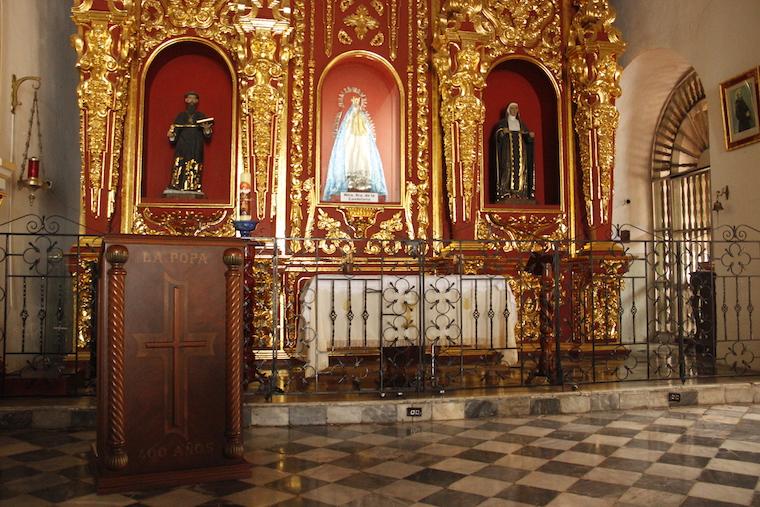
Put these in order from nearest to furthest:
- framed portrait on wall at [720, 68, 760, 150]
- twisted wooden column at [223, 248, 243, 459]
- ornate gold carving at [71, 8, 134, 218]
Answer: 1. twisted wooden column at [223, 248, 243, 459]
2. framed portrait on wall at [720, 68, 760, 150]
3. ornate gold carving at [71, 8, 134, 218]

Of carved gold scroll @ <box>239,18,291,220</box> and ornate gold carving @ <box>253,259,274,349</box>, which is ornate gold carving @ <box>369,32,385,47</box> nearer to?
carved gold scroll @ <box>239,18,291,220</box>

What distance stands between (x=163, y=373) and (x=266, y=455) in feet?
2.83

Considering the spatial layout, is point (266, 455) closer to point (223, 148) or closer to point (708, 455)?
point (708, 455)

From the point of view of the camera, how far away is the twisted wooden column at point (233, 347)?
3.19 metres

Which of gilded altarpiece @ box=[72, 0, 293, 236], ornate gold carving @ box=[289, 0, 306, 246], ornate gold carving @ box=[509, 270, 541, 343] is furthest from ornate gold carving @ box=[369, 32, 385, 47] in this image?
ornate gold carving @ box=[509, 270, 541, 343]

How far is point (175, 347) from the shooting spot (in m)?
3.11

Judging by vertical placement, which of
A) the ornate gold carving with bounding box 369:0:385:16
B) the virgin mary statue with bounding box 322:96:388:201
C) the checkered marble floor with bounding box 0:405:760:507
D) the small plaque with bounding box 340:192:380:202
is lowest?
the checkered marble floor with bounding box 0:405:760:507

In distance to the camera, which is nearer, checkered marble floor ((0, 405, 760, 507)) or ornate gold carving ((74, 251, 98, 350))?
checkered marble floor ((0, 405, 760, 507))

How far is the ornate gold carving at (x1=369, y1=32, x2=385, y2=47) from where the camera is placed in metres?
7.54

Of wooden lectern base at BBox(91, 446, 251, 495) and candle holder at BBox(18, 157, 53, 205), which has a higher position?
candle holder at BBox(18, 157, 53, 205)

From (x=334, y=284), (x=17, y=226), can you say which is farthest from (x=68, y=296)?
(x=334, y=284)

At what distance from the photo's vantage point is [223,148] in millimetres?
7496

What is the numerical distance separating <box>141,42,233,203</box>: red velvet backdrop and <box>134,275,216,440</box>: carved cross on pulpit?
4.34 m

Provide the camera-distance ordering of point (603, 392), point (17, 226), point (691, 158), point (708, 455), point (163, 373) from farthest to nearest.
Result: point (691, 158)
point (17, 226)
point (603, 392)
point (708, 455)
point (163, 373)
